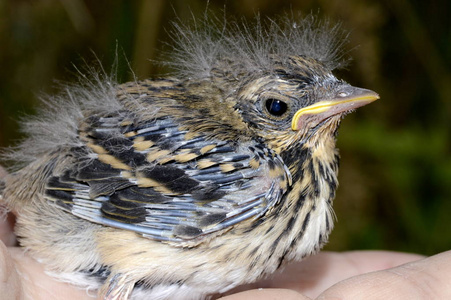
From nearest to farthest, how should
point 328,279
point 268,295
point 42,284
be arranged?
point 268,295
point 42,284
point 328,279

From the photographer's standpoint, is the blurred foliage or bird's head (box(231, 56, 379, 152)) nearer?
bird's head (box(231, 56, 379, 152))

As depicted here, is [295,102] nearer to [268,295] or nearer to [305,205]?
[305,205]

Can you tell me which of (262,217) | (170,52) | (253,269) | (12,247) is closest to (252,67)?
(170,52)

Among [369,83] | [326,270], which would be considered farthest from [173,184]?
[369,83]

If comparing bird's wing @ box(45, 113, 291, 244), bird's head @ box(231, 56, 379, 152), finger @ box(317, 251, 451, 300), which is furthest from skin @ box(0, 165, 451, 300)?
bird's head @ box(231, 56, 379, 152)

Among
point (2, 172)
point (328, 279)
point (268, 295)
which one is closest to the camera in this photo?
point (268, 295)

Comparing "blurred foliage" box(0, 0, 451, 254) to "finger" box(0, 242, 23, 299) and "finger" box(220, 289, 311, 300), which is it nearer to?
"finger" box(0, 242, 23, 299)

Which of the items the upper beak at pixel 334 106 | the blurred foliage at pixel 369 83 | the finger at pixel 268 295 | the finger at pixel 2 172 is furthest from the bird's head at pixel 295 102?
the blurred foliage at pixel 369 83

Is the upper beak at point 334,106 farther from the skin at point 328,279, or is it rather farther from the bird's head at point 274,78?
the skin at point 328,279
